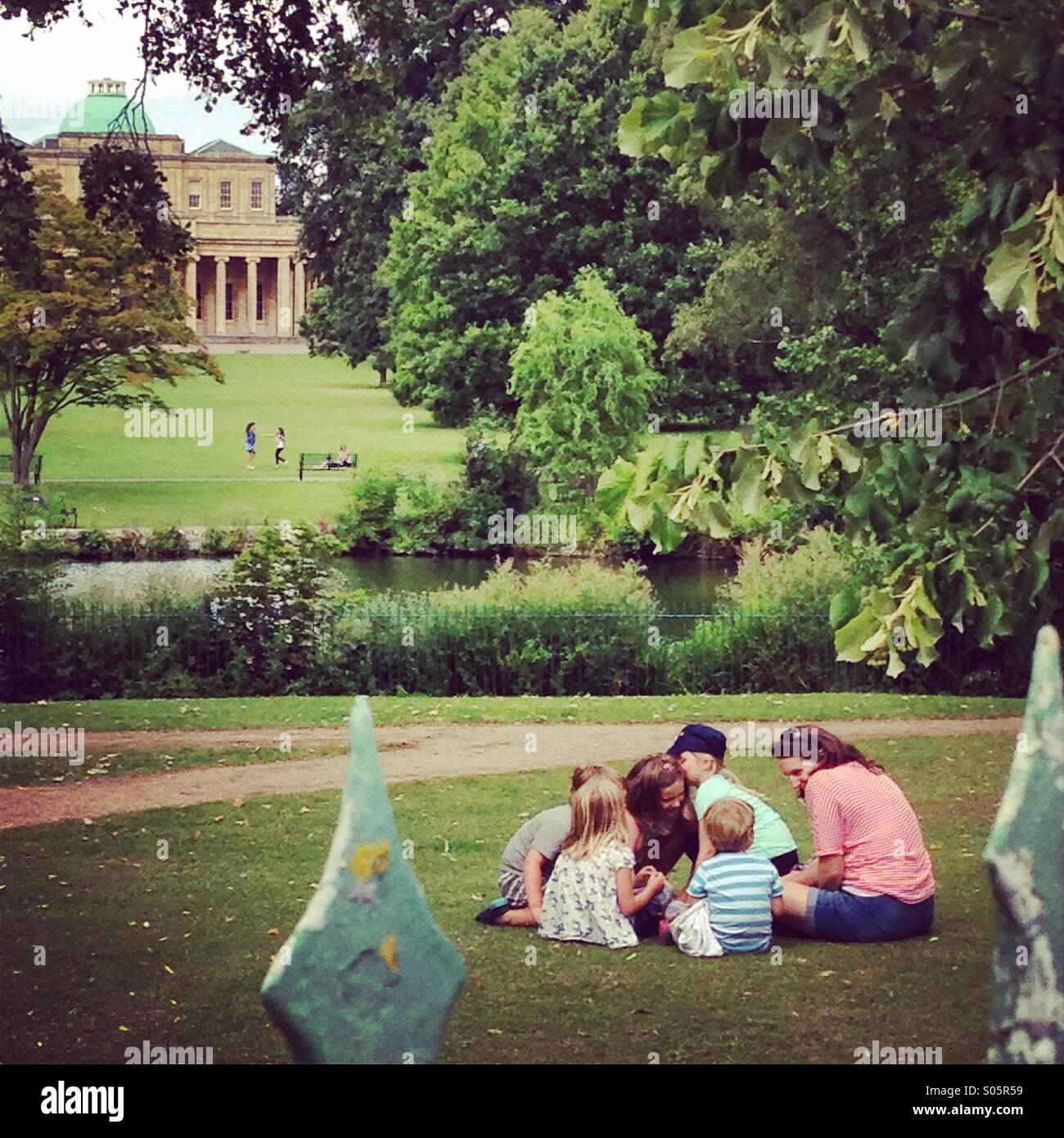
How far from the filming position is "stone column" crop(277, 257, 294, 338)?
15156mm

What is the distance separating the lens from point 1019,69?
5246mm

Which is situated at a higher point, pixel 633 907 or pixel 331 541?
pixel 331 541

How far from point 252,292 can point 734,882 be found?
28.7ft

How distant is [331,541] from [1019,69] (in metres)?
10.7

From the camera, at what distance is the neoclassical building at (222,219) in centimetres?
1365

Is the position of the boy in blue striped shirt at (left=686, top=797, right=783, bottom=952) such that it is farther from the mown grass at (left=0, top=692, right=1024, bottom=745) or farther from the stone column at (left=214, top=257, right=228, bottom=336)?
the stone column at (left=214, top=257, right=228, bottom=336)

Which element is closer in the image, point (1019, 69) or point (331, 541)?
point (1019, 69)

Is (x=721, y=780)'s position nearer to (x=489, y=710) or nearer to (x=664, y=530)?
(x=664, y=530)

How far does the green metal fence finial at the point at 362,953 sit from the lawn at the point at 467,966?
115 inches

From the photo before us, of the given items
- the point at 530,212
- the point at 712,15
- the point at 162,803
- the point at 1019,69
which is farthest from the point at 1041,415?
the point at 530,212

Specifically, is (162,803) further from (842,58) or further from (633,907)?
(842,58)

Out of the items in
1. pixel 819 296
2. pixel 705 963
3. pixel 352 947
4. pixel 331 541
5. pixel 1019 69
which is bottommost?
pixel 705 963

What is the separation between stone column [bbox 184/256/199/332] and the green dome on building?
201cm

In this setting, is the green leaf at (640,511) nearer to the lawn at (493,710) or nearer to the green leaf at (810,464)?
the green leaf at (810,464)
